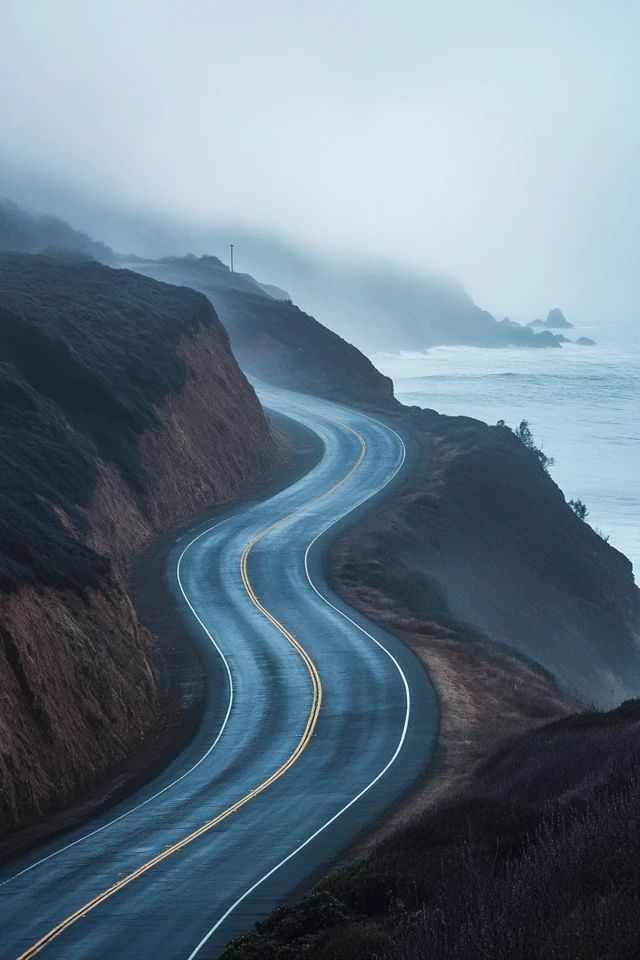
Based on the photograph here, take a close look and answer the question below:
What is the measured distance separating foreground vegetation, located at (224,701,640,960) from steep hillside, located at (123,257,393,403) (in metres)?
70.8

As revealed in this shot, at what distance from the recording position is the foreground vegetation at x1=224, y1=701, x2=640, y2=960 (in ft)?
30.6

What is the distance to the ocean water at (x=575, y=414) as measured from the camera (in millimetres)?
99375

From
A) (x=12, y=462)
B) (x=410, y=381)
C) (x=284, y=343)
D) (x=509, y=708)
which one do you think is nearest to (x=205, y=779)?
(x=509, y=708)

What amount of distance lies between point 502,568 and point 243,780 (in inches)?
1311

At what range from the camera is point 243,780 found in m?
23.6

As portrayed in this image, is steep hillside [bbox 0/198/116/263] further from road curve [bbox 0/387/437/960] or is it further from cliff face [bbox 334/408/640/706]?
road curve [bbox 0/387/437/960]

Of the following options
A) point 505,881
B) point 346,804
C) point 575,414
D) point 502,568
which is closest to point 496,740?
point 346,804

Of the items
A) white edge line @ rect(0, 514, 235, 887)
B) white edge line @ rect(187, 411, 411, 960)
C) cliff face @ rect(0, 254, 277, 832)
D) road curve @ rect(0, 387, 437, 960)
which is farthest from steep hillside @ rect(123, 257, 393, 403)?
white edge line @ rect(0, 514, 235, 887)

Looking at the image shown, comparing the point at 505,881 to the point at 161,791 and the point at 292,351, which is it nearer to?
the point at 161,791

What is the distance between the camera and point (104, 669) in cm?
2669

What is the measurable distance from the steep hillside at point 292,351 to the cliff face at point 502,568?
930 inches

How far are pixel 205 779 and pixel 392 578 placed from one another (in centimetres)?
2037

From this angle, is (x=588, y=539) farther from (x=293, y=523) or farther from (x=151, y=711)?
(x=151, y=711)

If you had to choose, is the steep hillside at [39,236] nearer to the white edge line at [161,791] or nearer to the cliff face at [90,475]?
the cliff face at [90,475]
